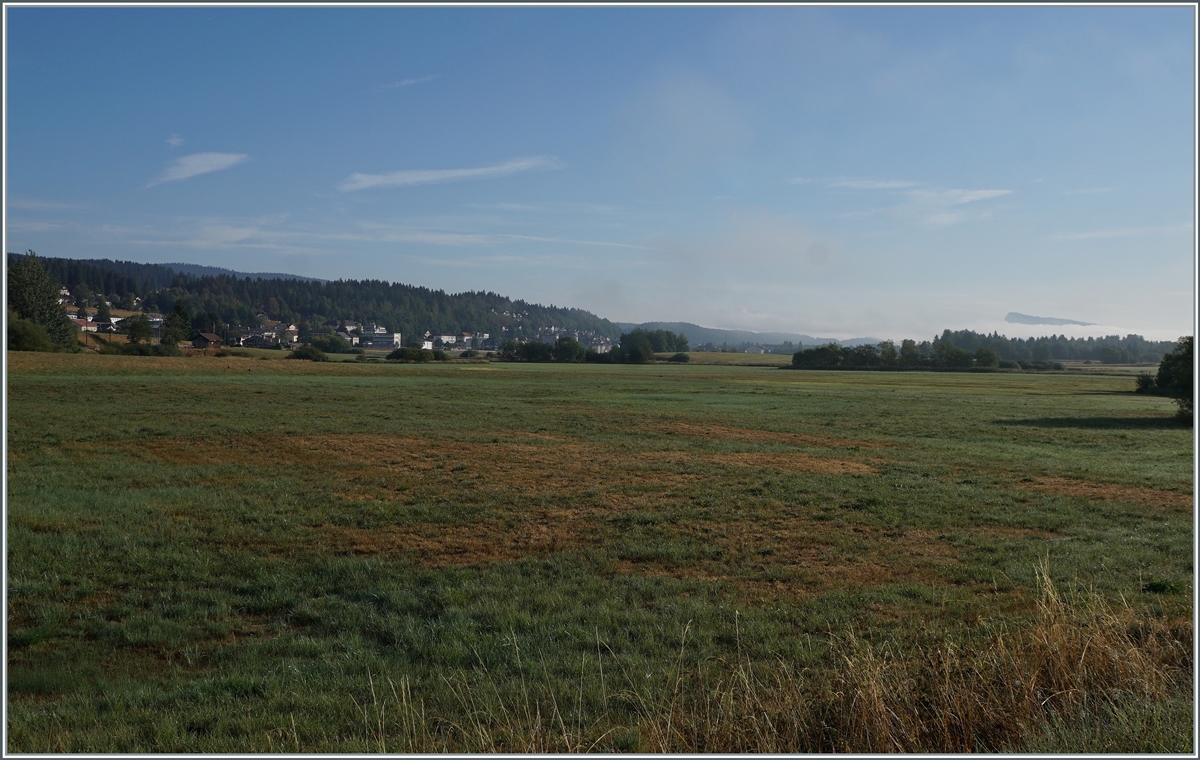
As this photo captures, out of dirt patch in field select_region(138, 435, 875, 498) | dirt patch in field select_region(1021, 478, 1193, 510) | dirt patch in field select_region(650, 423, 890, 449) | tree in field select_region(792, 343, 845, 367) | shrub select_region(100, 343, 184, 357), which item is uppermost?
tree in field select_region(792, 343, 845, 367)

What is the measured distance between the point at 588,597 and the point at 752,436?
859 inches

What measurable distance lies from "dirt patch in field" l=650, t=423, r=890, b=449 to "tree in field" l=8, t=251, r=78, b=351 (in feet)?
236

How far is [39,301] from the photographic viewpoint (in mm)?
78875

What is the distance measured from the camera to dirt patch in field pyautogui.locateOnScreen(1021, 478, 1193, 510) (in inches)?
635

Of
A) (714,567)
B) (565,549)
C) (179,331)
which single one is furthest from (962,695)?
(179,331)

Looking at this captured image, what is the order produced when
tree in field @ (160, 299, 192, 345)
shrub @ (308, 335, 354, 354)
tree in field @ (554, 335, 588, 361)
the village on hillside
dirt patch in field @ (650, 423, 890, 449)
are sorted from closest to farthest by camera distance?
dirt patch in field @ (650, 423, 890, 449)
tree in field @ (160, 299, 192, 345)
the village on hillside
tree in field @ (554, 335, 588, 361)
shrub @ (308, 335, 354, 354)

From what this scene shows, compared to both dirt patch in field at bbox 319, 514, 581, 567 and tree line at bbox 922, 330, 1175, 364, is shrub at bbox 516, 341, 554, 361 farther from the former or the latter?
dirt patch in field at bbox 319, 514, 581, 567

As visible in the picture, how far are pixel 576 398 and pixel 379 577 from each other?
40.7 meters

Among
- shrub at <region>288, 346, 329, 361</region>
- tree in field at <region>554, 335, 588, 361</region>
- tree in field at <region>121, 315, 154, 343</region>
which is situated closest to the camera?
tree in field at <region>121, 315, 154, 343</region>

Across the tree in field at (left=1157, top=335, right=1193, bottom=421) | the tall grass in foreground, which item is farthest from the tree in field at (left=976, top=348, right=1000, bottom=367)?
the tall grass in foreground

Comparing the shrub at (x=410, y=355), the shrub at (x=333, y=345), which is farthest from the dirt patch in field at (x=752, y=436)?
the shrub at (x=333, y=345)

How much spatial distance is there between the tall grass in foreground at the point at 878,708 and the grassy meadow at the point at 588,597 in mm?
34

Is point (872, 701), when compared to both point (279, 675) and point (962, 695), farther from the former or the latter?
point (279, 675)

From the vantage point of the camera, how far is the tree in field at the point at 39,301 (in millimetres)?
76125
